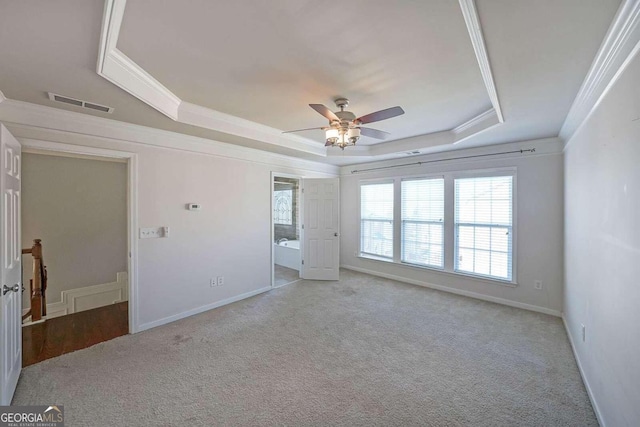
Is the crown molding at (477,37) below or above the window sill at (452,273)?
above

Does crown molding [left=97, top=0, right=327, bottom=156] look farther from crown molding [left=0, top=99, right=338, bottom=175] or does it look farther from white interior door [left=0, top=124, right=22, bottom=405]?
white interior door [left=0, top=124, right=22, bottom=405]

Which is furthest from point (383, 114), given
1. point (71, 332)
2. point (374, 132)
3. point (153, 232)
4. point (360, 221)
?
point (71, 332)

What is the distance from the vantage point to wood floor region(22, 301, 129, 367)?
2.75 m

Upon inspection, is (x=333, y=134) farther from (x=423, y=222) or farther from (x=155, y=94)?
(x=423, y=222)

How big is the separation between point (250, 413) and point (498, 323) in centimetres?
318

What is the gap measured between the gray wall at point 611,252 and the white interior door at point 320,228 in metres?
3.60

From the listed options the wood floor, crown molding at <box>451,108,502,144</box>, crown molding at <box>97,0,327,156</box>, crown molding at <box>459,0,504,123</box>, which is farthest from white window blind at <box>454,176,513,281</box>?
the wood floor

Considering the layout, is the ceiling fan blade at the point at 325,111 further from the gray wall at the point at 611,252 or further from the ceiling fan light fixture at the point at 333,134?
the gray wall at the point at 611,252

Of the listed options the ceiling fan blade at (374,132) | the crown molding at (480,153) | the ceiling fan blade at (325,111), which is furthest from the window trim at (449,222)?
the ceiling fan blade at (325,111)

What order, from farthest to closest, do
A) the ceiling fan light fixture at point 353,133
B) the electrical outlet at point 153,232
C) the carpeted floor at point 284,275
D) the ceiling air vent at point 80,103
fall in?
the carpeted floor at point 284,275 → the electrical outlet at point 153,232 → the ceiling fan light fixture at point 353,133 → the ceiling air vent at point 80,103

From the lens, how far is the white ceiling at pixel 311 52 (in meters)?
1.43

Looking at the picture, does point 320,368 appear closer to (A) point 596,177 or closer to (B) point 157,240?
(B) point 157,240

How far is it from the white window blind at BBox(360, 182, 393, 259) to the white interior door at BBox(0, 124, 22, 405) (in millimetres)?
5148

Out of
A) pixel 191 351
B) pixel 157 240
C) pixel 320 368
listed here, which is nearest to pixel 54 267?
pixel 157 240
